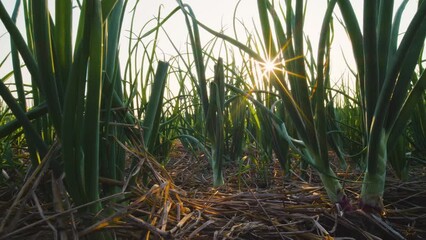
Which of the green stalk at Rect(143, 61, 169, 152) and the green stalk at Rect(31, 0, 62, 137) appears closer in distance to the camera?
the green stalk at Rect(31, 0, 62, 137)

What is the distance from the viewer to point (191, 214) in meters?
0.65

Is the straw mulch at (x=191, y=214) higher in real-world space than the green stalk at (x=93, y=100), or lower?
lower

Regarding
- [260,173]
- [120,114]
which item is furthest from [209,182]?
[120,114]

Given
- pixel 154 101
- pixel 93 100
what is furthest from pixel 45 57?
pixel 154 101

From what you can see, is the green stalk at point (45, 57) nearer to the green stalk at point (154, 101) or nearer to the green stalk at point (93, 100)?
the green stalk at point (93, 100)

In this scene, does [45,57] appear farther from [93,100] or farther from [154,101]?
[154,101]

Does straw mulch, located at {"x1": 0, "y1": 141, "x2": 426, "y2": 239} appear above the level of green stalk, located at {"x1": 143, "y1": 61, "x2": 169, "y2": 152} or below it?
below

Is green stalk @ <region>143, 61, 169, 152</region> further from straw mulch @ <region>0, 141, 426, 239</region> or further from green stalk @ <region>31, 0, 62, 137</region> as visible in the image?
green stalk @ <region>31, 0, 62, 137</region>

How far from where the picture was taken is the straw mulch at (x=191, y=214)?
0.51 m

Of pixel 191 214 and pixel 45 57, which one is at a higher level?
pixel 45 57

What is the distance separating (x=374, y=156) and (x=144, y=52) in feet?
2.55

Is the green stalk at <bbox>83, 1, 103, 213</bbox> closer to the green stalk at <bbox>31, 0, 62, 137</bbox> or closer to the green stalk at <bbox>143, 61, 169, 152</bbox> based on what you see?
the green stalk at <bbox>31, 0, 62, 137</bbox>

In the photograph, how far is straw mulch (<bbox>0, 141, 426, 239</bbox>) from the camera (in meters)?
0.51

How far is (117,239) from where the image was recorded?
552 mm
